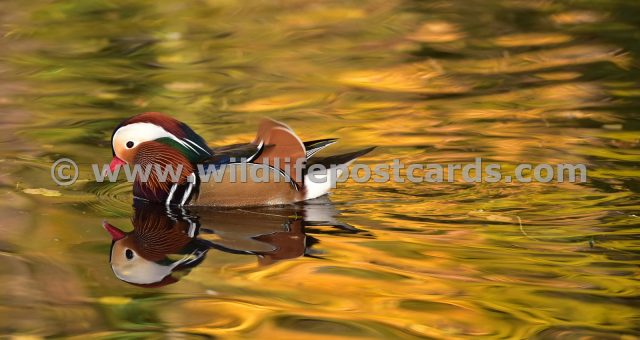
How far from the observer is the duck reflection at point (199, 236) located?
19.3 feet

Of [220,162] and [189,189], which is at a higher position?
[220,162]

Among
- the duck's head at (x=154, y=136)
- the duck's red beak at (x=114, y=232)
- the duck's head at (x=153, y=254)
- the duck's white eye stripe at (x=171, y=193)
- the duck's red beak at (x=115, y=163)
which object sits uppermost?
the duck's head at (x=154, y=136)

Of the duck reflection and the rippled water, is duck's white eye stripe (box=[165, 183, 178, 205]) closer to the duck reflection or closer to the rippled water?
the duck reflection

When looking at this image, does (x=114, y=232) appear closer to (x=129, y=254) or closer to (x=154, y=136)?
(x=129, y=254)

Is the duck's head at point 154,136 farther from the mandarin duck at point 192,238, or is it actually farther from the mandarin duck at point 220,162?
the mandarin duck at point 192,238

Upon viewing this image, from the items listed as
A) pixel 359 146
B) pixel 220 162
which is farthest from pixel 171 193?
pixel 359 146

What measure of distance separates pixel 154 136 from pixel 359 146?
1452mm

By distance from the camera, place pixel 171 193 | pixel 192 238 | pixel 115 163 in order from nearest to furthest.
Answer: pixel 192 238 < pixel 171 193 < pixel 115 163

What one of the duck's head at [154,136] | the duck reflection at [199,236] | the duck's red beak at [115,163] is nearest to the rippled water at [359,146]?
the duck reflection at [199,236]

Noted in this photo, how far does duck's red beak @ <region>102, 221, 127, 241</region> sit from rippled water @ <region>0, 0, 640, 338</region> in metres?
0.08

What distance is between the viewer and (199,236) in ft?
21.0

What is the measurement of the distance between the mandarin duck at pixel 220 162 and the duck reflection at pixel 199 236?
9 cm

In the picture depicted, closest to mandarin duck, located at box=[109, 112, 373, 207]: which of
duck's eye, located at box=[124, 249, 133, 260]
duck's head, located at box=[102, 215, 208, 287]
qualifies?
duck's head, located at box=[102, 215, 208, 287]

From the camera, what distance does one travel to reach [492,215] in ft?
21.5
